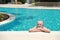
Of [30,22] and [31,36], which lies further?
[30,22]

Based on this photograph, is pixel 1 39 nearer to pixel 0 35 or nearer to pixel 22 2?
pixel 0 35

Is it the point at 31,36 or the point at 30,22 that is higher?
the point at 31,36

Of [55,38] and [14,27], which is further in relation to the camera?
[14,27]

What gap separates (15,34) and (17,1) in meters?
19.9

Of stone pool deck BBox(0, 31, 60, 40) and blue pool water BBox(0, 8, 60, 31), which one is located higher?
stone pool deck BBox(0, 31, 60, 40)

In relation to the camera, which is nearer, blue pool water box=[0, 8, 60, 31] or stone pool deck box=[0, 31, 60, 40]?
stone pool deck box=[0, 31, 60, 40]

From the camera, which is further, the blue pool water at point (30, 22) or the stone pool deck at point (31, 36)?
the blue pool water at point (30, 22)

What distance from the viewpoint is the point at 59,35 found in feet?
13.5

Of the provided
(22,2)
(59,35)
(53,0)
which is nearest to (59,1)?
(53,0)

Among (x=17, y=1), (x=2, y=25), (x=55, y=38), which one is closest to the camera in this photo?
(x=55, y=38)

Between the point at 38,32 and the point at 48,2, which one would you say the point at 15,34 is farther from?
the point at 48,2

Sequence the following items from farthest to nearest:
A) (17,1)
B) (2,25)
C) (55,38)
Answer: (17,1) < (2,25) < (55,38)

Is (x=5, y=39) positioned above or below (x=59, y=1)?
above

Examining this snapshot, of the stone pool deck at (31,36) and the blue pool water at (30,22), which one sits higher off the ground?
the stone pool deck at (31,36)
